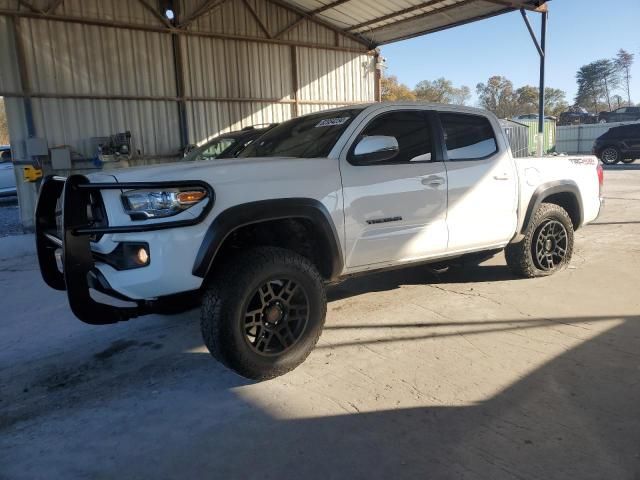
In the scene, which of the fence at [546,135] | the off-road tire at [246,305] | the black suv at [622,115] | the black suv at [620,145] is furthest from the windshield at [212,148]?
the black suv at [622,115]

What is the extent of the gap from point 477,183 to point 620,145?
20228mm

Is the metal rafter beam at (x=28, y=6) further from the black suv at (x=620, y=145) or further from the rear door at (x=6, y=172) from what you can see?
the black suv at (x=620, y=145)

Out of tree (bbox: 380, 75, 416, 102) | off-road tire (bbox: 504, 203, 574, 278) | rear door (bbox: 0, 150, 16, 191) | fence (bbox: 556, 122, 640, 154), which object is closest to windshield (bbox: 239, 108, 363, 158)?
off-road tire (bbox: 504, 203, 574, 278)

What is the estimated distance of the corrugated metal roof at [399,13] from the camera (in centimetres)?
1290

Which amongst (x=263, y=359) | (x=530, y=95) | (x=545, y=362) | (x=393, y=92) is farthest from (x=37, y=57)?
(x=530, y=95)

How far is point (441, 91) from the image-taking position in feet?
255

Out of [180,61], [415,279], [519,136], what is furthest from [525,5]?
[519,136]

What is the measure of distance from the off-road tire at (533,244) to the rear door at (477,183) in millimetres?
Result: 409

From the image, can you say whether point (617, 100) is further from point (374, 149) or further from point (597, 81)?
point (374, 149)

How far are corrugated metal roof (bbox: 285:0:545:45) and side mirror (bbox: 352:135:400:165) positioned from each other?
1031 cm

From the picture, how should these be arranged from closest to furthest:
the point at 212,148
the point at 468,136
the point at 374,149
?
the point at 374,149 → the point at 468,136 → the point at 212,148

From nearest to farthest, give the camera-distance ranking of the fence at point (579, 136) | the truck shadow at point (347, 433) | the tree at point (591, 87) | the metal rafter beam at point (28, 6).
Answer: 1. the truck shadow at point (347, 433)
2. the metal rafter beam at point (28, 6)
3. the fence at point (579, 136)
4. the tree at point (591, 87)

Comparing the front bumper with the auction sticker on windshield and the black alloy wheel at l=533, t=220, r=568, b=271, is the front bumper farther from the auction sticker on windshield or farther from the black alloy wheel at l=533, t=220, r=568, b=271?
the black alloy wheel at l=533, t=220, r=568, b=271

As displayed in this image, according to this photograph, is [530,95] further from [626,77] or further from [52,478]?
[52,478]
